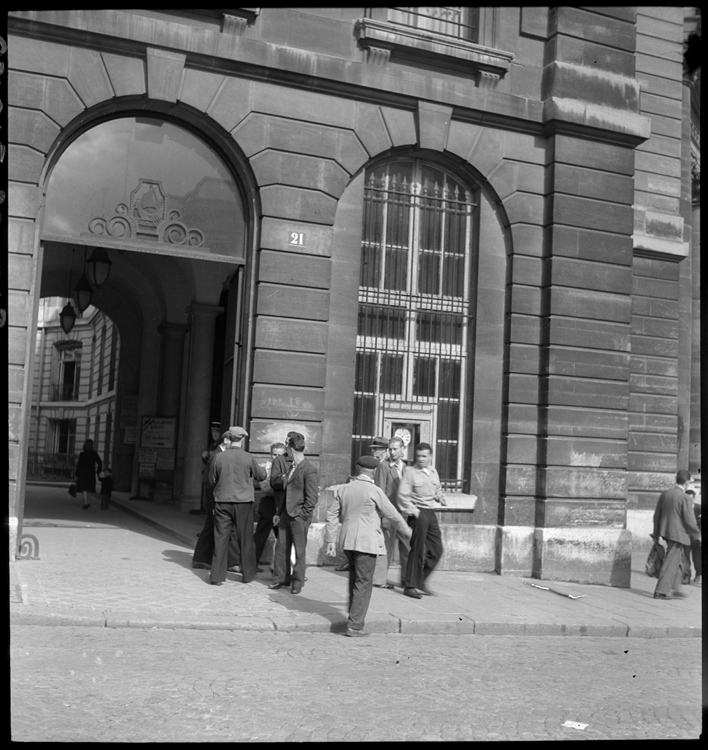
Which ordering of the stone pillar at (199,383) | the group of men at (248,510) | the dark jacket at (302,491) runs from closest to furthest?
the group of men at (248,510) < the dark jacket at (302,491) < the stone pillar at (199,383)

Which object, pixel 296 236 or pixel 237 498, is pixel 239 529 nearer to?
pixel 237 498

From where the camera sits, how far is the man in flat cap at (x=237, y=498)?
36.2 ft

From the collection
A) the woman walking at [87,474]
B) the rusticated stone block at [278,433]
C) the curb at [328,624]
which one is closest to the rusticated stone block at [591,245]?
the rusticated stone block at [278,433]

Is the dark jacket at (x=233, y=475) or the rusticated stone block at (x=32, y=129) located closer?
the dark jacket at (x=233, y=475)

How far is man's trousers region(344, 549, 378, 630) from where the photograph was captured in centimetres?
891

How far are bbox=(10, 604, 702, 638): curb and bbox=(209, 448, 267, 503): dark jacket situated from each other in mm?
2070

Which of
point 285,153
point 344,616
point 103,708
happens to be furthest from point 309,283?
point 103,708

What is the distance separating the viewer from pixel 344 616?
948 centimetres

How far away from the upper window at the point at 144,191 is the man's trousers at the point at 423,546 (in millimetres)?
4293

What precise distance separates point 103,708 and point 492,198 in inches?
390

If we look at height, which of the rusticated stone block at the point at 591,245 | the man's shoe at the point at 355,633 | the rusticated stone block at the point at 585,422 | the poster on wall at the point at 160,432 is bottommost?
the man's shoe at the point at 355,633

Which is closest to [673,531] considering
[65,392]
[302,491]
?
[302,491]

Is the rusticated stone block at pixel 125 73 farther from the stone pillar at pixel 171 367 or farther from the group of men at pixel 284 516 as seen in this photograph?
the stone pillar at pixel 171 367

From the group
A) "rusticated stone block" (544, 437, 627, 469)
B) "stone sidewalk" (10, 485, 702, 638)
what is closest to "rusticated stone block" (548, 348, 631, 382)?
"rusticated stone block" (544, 437, 627, 469)
